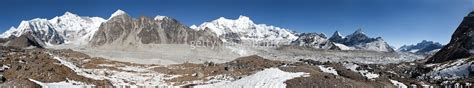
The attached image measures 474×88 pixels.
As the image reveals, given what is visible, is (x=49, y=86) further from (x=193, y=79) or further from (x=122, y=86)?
(x=193, y=79)

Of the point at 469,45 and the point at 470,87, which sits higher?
the point at 469,45

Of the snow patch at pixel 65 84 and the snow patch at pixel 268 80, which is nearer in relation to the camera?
the snow patch at pixel 268 80

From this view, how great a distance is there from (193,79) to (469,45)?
402 ft

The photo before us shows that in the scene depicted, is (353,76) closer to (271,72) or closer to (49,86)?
(271,72)

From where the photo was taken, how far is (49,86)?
161ft

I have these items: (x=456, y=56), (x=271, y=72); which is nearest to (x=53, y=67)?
(x=271, y=72)

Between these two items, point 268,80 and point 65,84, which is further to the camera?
point 65,84

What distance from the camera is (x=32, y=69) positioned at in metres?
56.8

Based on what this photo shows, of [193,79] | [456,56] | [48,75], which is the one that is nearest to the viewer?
[48,75]

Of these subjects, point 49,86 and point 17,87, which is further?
point 49,86

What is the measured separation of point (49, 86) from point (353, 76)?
28468mm

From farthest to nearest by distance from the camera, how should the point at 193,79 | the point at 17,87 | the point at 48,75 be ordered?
the point at 193,79, the point at 48,75, the point at 17,87

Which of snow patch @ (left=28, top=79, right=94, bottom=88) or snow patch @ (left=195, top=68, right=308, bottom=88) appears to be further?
snow patch @ (left=28, top=79, right=94, bottom=88)

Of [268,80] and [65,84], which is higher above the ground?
[65,84]
